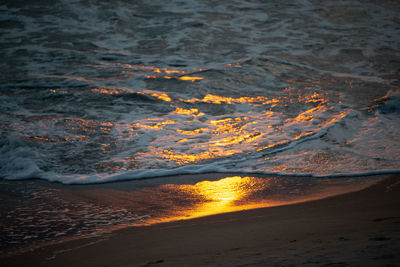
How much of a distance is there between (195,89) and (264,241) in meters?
4.77

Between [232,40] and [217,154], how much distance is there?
20.9 feet

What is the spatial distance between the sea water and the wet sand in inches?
40.5

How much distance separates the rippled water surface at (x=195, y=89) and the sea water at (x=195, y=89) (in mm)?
28

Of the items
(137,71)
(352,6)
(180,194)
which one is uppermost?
(352,6)

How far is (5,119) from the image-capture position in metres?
→ 4.78

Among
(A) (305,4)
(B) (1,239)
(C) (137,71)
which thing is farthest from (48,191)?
(A) (305,4)

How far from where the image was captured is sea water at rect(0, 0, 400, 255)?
3664 mm

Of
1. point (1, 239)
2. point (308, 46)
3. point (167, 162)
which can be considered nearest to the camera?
point (1, 239)

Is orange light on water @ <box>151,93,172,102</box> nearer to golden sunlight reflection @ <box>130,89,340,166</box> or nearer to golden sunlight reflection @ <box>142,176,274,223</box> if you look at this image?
golden sunlight reflection @ <box>130,89,340,166</box>

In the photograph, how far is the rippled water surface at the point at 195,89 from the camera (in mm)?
3688

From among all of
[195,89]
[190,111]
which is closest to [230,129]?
[190,111]

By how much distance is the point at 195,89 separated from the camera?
632 cm

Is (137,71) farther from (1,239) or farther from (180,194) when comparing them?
(1,239)

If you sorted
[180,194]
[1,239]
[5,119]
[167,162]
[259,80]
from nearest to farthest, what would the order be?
[1,239] < [180,194] < [167,162] < [5,119] < [259,80]
